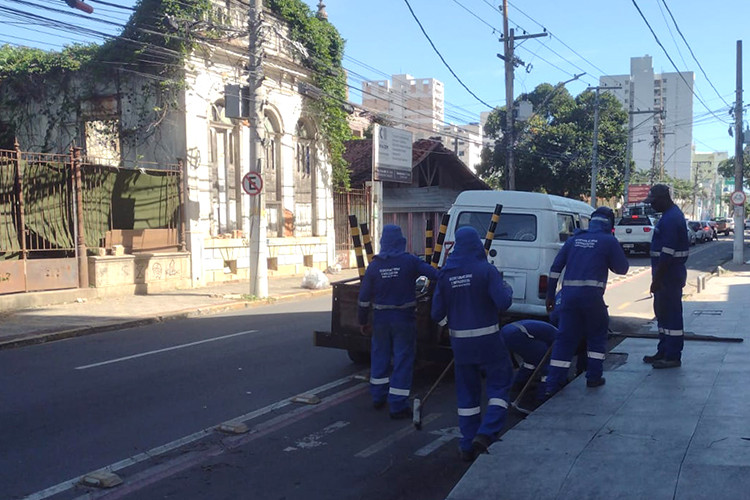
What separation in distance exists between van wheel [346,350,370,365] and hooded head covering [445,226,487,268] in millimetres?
3296

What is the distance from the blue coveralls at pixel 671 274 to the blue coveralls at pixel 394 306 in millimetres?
2638

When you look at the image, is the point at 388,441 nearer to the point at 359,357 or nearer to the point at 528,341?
the point at 528,341

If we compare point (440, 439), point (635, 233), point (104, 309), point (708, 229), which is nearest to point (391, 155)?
point (635, 233)

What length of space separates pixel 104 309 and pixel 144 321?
1.66 meters

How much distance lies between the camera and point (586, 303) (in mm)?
6105

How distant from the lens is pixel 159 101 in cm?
1748

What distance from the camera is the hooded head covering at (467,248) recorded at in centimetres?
500

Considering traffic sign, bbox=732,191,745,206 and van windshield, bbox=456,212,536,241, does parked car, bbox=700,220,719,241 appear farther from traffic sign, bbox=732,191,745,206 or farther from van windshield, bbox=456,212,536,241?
van windshield, bbox=456,212,536,241

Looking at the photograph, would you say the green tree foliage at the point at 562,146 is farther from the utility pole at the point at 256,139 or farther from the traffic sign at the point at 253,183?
the traffic sign at the point at 253,183

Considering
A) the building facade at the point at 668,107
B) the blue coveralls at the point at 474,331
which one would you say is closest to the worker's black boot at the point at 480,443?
the blue coveralls at the point at 474,331

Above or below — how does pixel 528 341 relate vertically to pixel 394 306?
below

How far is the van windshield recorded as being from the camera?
29.7 feet

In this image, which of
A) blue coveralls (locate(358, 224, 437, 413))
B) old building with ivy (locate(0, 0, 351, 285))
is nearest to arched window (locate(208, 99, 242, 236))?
old building with ivy (locate(0, 0, 351, 285))

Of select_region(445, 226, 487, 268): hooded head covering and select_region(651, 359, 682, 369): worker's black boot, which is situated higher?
select_region(445, 226, 487, 268): hooded head covering
